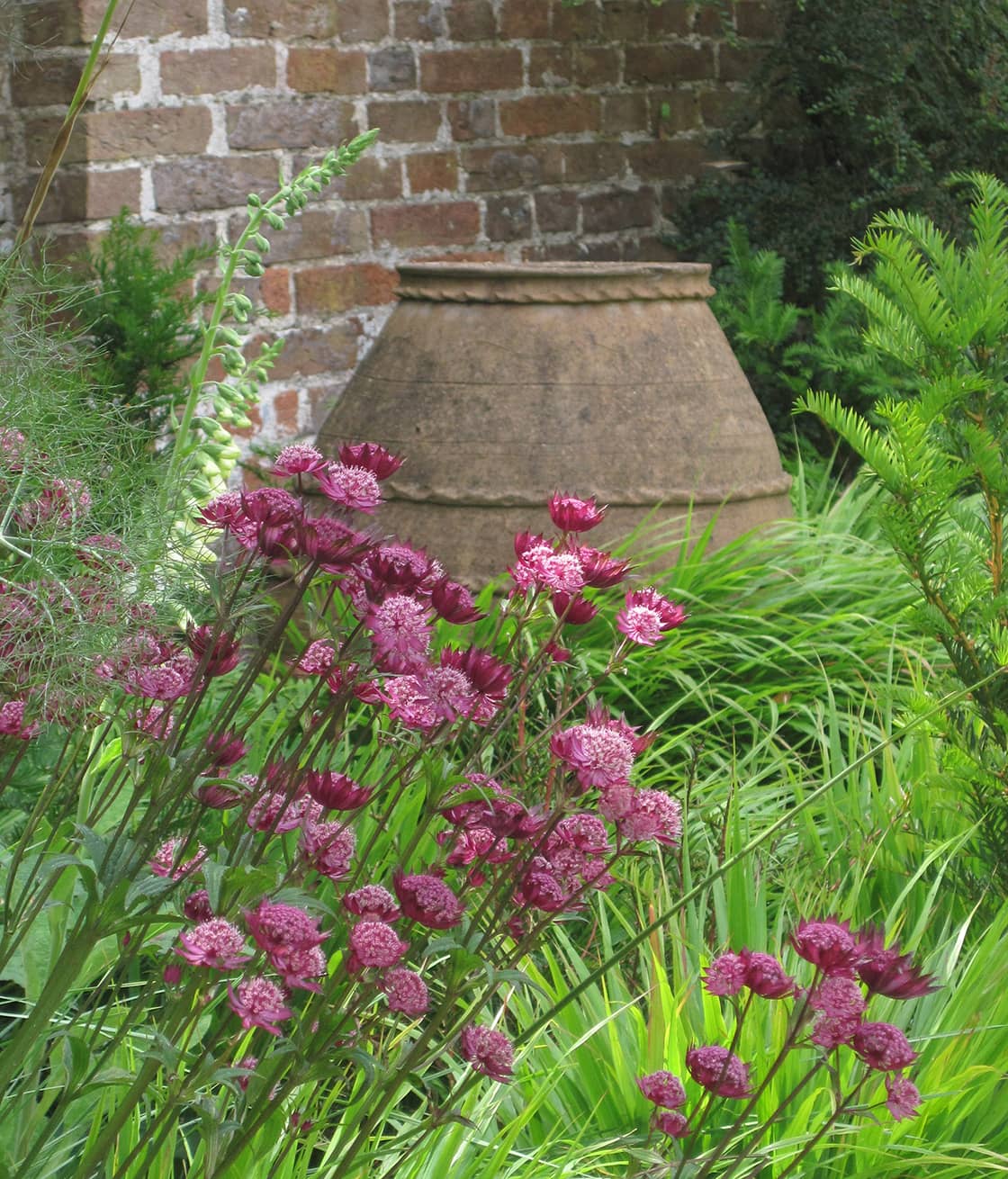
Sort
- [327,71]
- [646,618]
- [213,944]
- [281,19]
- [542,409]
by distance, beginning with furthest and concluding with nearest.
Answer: [327,71], [281,19], [542,409], [646,618], [213,944]

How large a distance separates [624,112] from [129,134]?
1.99 meters

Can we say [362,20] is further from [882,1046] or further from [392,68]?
[882,1046]

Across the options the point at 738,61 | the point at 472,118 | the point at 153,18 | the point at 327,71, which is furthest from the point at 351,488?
the point at 738,61

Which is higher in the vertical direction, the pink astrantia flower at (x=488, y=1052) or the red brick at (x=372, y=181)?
the red brick at (x=372, y=181)

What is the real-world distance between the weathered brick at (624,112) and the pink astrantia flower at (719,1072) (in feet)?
14.1

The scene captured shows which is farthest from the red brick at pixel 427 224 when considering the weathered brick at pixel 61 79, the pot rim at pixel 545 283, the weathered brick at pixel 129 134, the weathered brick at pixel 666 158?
the pot rim at pixel 545 283

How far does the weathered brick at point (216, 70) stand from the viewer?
3695 mm

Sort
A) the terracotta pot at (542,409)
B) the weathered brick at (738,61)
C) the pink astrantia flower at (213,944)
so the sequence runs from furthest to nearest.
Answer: the weathered brick at (738,61) → the terracotta pot at (542,409) → the pink astrantia flower at (213,944)

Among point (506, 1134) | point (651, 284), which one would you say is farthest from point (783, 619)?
point (506, 1134)

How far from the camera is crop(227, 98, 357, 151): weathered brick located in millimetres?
3904

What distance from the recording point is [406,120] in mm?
4363

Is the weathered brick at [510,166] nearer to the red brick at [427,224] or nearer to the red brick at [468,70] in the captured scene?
the red brick at [427,224]

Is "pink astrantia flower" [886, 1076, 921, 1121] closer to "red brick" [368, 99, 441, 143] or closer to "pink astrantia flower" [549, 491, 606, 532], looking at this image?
"pink astrantia flower" [549, 491, 606, 532]

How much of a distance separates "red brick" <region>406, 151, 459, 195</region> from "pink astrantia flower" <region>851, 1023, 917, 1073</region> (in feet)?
12.3
